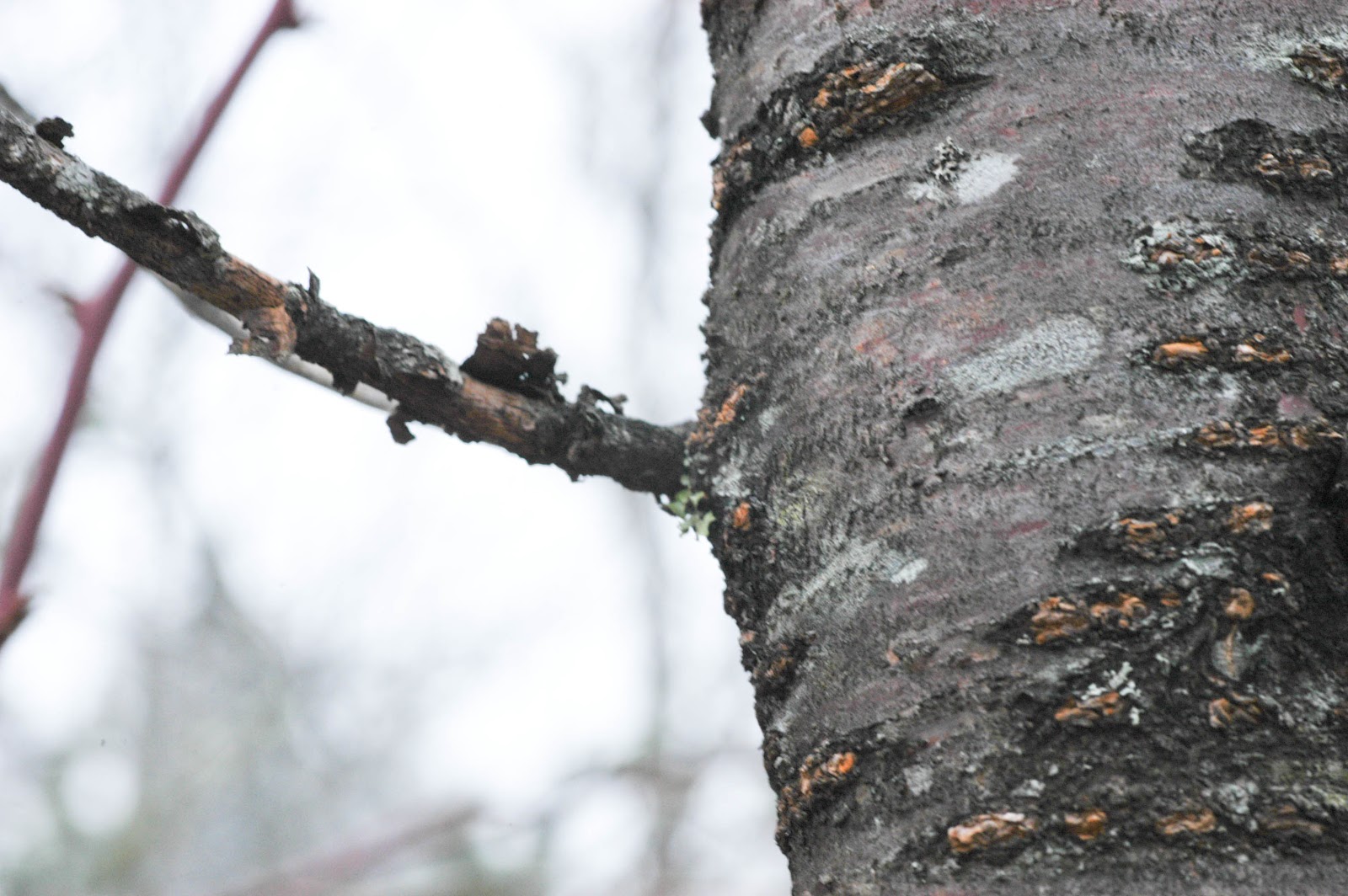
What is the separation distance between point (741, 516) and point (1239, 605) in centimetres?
34

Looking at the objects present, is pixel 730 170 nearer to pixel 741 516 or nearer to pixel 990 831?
pixel 741 516

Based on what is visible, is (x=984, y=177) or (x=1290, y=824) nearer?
(x=1290, y=824)

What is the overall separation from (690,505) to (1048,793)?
1.48ft

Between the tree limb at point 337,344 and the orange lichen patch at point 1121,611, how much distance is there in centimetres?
50

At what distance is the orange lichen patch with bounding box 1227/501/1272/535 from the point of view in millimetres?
598

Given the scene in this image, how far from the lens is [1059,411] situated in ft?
2.17

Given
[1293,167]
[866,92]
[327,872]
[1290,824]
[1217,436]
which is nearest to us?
[1290,824]

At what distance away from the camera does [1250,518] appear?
1.96 feet

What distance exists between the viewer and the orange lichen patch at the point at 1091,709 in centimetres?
57

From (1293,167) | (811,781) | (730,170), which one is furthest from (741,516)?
(1293,167)

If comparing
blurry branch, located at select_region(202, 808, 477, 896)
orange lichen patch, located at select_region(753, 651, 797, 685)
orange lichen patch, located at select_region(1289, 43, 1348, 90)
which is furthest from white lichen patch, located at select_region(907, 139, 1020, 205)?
blurry branch, located at select_region(202, 808, 477, 896)

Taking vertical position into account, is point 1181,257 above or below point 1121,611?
above

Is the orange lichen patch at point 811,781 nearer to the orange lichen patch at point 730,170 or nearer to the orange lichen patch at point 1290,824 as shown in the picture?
the orange lichen patch at point 1290,824

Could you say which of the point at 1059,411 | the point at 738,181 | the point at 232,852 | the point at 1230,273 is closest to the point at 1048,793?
the point at 1059,411
